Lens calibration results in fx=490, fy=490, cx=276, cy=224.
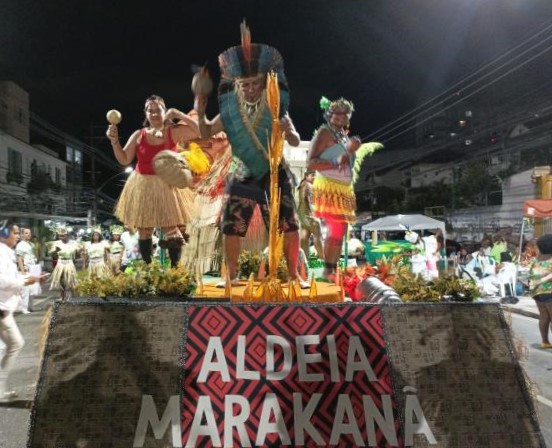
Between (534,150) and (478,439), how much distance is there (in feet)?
107

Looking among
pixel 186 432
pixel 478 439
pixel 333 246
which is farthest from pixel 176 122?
pixel 478 439

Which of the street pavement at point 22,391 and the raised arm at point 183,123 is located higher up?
Answer: the raised arm at point 183,123

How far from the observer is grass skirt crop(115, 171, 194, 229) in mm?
4688

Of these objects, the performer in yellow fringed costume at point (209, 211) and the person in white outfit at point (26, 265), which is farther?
the person in white outfit at point (26, 265)

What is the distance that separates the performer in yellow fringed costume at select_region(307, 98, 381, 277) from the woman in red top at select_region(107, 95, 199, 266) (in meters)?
1.26

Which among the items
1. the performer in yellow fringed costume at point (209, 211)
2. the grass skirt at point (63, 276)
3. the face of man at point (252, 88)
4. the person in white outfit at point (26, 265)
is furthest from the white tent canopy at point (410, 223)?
the face of man at point (252, 88)

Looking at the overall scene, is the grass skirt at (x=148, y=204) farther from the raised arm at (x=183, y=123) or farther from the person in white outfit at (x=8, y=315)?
the person in white outfit at (x=8, y=315)

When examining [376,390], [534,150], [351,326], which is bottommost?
[376,390]

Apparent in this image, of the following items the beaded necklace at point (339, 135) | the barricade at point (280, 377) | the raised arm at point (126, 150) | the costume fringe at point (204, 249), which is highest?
the beaded necklace at point (339, 135)

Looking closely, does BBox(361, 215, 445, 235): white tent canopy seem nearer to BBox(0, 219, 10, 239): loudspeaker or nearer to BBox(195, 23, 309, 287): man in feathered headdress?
BBox(195, 23, 309, 287): man in feathered headdress

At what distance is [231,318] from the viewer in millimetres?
2602

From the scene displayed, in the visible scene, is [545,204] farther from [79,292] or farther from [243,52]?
[79,292]

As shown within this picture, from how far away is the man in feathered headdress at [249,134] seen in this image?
148 inches

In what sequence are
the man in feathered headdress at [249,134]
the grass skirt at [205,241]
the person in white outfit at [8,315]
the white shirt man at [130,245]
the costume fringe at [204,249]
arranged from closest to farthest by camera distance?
the man in feathered headdress at [249,134] < the person in white outfit at [8,315] < the grass skirt at [205,241] < the costume fringe at [204,249] < the white shirt man at [130,245]
